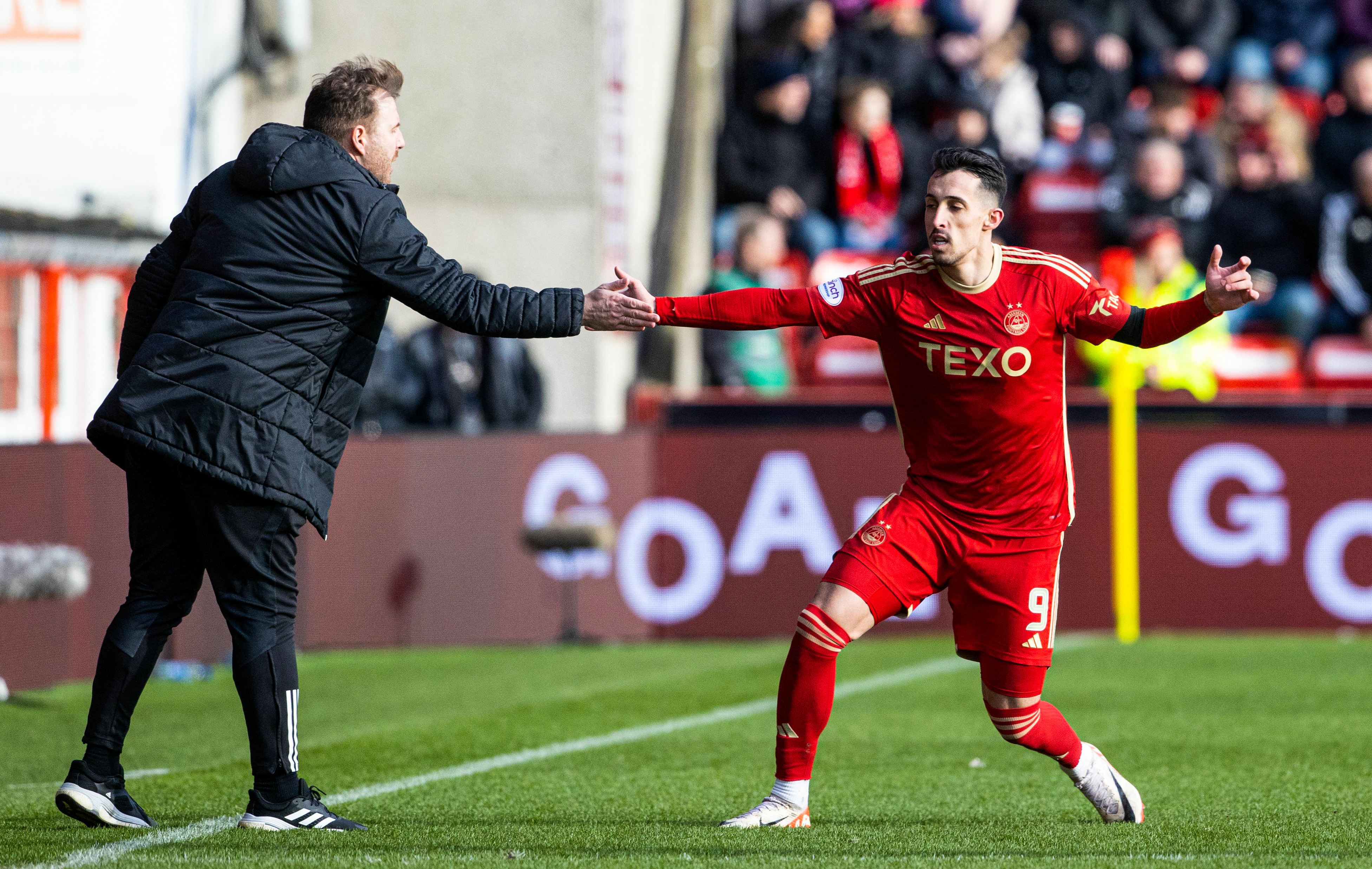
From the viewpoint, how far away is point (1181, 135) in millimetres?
15172

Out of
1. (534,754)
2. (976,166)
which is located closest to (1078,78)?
(534,754)

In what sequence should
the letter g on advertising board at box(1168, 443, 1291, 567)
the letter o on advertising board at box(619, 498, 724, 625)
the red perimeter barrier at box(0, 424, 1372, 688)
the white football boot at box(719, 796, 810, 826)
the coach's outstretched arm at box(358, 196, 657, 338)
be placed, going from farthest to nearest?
the letter o on advertising board at box(619, 498, 724, 625) < the letter g on advertising board at box(1168, 443, 1291, 567) < the red perimeter barrier at box(0, 424, 1372, 688) < the white football boot at box(719, 796, 810, 826) < the coach's outstretched arm at box(358, 196, 657, 338)

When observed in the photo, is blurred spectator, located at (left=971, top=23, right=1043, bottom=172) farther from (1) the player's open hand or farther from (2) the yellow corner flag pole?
(1) the player's open hand

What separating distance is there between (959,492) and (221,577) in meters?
2.02

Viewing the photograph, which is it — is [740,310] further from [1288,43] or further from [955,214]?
[1288,43]

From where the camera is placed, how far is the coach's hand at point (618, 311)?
17.4 feet

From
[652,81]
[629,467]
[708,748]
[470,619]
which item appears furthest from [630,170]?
[708,748]

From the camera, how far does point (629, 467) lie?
1259 cm

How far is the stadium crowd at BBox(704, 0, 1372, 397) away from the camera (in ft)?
46.3

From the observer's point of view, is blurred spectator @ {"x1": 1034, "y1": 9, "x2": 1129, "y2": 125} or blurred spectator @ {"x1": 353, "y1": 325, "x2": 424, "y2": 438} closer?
blurred spectator @ {"x1": 353, "y1": 325, "x2": 424, "y2": 438}

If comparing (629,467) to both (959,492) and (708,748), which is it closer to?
(708,748)

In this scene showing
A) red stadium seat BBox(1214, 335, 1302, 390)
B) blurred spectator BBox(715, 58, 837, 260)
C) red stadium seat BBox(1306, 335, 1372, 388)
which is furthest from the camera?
blurred spectator BBox(715, 58, 837, 260)

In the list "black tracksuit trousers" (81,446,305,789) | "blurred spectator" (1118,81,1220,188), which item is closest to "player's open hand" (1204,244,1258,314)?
"black tracksuit trousers" (81,446,305,789)

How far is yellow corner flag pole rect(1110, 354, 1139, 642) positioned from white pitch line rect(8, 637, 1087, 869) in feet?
3.48
